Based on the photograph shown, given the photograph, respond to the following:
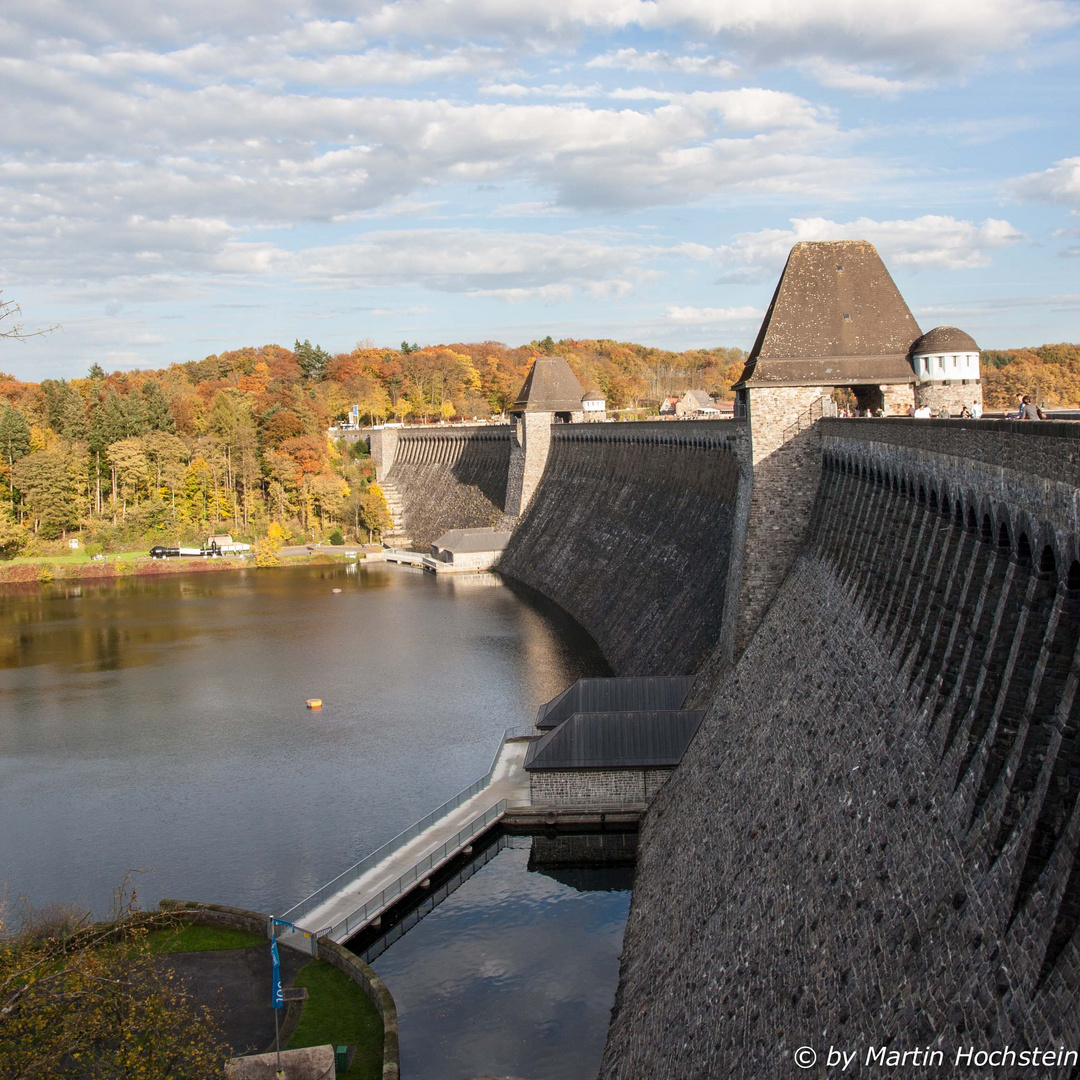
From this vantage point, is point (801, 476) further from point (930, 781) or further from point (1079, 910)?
point (1079, 910)

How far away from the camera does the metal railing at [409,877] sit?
19344 millimetres

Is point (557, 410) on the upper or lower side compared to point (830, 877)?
upper

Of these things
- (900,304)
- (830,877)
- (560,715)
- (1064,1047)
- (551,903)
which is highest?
(900,304)

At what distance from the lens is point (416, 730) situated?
102ft

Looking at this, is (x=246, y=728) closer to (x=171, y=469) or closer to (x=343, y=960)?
(x=343, y=960)

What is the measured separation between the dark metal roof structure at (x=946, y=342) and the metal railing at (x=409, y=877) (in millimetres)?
13745

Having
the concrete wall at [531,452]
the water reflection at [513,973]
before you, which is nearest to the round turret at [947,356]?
the water reflection at [513,973]

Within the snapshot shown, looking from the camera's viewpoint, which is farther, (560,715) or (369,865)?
(560,715)

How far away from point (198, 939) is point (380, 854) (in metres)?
4.79

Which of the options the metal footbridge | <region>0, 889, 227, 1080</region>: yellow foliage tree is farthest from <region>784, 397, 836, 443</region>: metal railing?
<region>0, 889, 227, 1080</region>: yellow foliage tree

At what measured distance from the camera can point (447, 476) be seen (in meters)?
Answer: 78.1

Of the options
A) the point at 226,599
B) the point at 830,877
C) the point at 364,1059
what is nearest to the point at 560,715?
the point at 364,1059

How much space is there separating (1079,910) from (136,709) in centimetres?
3179

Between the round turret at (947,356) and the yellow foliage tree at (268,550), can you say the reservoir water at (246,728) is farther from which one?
the yellow foliage tree at (268,550)
